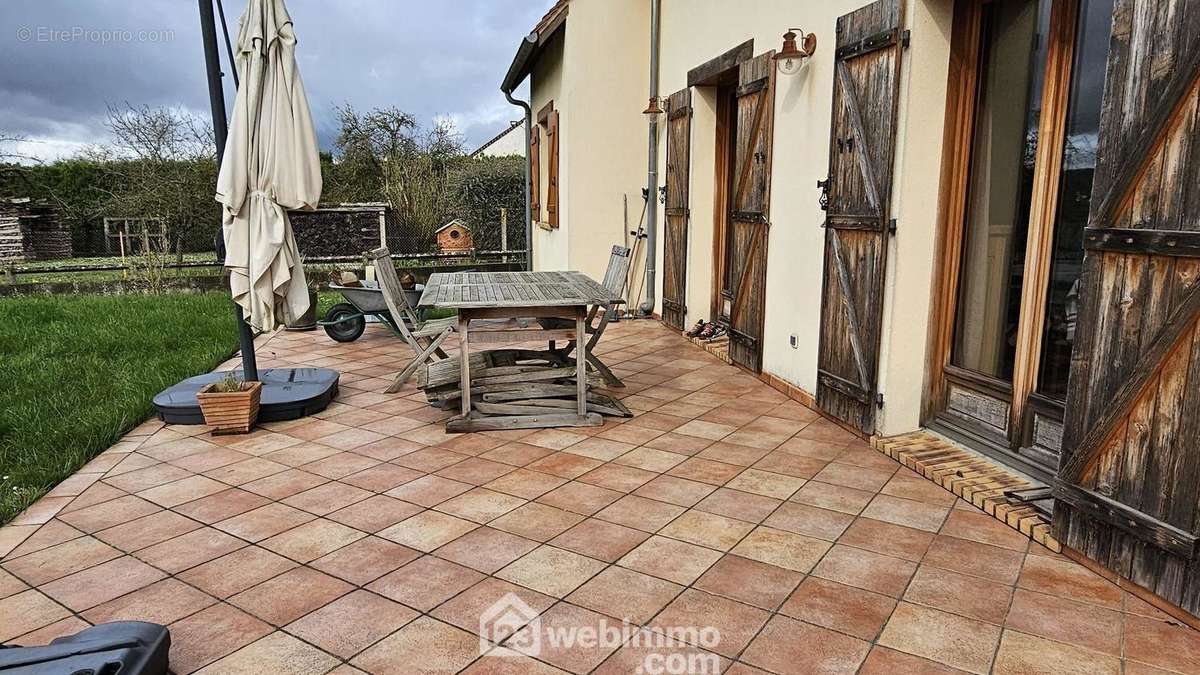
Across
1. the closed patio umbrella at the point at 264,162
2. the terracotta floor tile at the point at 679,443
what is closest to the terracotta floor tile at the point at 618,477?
the terracotta floor tile at the point at 679,443

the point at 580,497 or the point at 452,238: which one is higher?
the point at 452,238

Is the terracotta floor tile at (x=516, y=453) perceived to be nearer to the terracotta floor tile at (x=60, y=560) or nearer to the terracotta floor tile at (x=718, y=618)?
the terracotta floor tile at (x=718, y=618)

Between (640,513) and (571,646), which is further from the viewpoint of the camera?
(640,513)

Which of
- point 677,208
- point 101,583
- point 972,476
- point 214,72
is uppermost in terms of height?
point 214,72

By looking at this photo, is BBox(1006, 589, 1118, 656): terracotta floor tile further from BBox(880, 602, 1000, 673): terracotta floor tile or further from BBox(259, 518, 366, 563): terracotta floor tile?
BBox(259, 518, 366, 563): terracotta floor tile

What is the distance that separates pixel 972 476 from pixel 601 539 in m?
1.69

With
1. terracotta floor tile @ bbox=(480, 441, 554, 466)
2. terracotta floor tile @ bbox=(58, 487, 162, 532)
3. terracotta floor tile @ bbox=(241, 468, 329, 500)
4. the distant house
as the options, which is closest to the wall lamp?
terracotta floor tile @ bbox=(480, 441, 554, 466)

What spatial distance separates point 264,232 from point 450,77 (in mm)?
23386

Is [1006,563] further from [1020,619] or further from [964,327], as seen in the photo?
[964,327]

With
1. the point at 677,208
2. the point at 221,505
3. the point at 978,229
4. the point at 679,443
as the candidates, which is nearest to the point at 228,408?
the point at 221,505

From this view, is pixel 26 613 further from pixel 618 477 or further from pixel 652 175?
pixel 652 175

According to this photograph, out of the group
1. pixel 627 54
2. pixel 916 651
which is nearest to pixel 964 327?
pixel 916 651

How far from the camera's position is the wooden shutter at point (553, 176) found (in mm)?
8250

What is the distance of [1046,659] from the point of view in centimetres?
185
